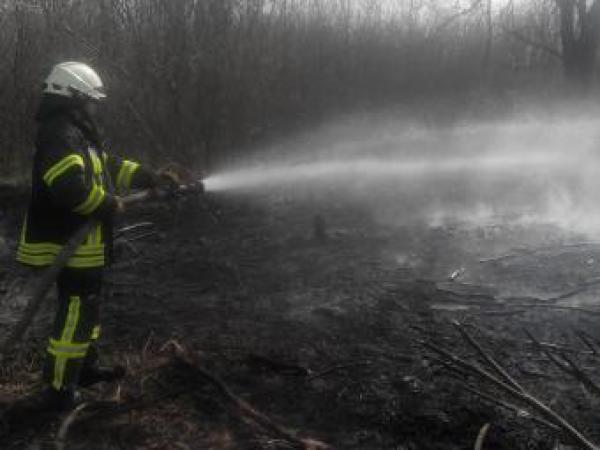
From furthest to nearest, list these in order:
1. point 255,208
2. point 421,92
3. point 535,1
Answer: point 535,1 → point 421,92 → point 255,208

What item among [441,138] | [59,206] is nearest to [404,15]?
[441,138]

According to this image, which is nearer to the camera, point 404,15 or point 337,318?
point 337,318

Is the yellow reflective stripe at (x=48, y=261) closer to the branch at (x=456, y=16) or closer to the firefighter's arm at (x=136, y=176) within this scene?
the firefighter's arm at (x=136, y=176)

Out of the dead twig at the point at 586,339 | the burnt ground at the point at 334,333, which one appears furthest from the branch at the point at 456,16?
the dead twig at the point at 586,339

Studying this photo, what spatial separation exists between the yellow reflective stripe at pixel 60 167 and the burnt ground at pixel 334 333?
1423 mm

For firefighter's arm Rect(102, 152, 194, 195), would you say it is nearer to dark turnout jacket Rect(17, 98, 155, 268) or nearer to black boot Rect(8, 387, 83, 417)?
dark turnout jacket Rect(17, 98, 155, 268)

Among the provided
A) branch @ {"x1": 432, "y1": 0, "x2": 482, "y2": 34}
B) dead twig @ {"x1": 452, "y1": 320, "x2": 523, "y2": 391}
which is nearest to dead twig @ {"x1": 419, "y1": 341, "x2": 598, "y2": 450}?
dead twig @ {"x1": 452, "y1": 320, "x2": 523, "y2": 391}

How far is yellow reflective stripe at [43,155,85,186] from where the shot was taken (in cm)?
349

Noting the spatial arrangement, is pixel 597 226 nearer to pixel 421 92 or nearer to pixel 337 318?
pixel 337 318

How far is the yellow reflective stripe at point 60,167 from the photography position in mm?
3490

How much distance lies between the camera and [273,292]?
18.2 feet

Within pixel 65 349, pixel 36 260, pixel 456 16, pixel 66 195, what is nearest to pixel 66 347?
pixel 65 349

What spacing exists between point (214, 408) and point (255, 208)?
5.68m

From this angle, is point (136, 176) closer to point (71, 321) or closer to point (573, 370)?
point (71, 321)
